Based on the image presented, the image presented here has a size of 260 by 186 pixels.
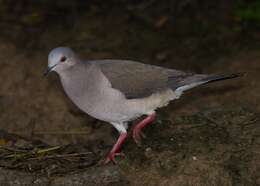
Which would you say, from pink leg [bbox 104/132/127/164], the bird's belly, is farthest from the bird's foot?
the bird's belly

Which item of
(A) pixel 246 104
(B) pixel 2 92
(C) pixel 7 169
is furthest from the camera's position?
(B) pixel 2 92

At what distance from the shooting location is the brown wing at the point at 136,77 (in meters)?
5.13

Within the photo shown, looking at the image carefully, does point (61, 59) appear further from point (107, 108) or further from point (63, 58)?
point (107, 108)

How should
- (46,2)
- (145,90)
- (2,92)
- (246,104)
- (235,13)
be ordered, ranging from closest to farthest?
1. (145,90)
2. (246,104)
3. (2,92)
4. (235,13)
5. (46,2)

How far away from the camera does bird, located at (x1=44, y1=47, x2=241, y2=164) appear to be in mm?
4984

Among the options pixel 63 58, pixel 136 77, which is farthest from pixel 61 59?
pixel 136 77

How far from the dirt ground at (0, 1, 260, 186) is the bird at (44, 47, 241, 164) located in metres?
0.34

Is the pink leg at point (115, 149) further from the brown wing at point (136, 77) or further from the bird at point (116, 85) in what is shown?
the brown wing at point (136, 77)

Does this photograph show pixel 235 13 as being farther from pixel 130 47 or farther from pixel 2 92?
pixel 2 92

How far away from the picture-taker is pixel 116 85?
5.09 metres

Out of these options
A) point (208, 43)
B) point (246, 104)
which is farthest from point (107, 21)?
point (246, 104)

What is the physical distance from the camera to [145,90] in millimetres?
5238

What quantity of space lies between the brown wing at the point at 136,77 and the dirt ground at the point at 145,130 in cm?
53

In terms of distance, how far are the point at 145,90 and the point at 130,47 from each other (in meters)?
2.70
